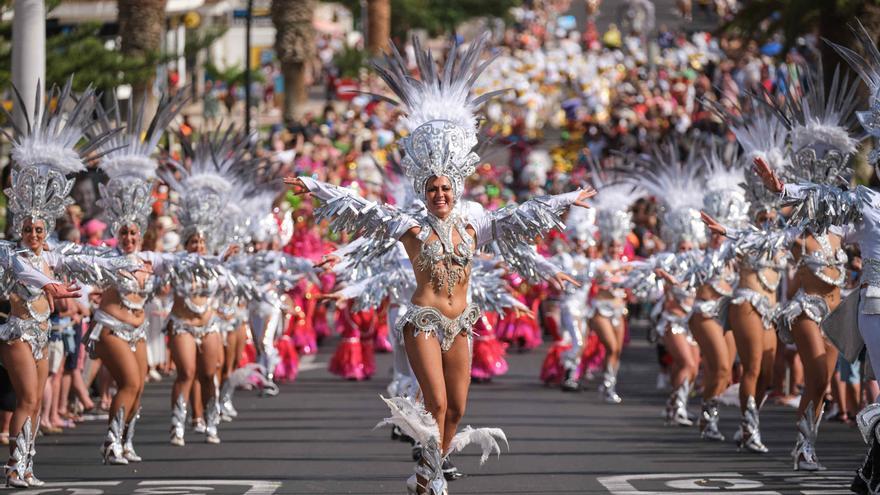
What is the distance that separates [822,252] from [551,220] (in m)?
2.72

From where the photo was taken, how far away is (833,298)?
473 inches

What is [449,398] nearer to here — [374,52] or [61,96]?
[61,96]

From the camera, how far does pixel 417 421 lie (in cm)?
948

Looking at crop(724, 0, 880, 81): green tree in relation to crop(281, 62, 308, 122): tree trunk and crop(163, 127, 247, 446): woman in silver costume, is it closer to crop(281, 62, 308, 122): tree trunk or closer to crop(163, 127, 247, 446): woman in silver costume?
crop(163, 127, 247, 446): woman in silver costume

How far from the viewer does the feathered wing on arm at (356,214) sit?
9.99 meters

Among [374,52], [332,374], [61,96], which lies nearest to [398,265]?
[61,96]

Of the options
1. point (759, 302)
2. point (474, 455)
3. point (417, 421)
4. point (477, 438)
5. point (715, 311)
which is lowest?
point (474, 455)

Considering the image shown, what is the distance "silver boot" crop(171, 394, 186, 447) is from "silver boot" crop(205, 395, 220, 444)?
0.87 ft

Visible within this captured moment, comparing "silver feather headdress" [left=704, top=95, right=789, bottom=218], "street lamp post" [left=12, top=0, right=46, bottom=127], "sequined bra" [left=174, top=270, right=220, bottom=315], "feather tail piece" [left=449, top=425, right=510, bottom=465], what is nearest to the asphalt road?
"feather tail piece" [left=449, top=425, right=510, bottom=465]

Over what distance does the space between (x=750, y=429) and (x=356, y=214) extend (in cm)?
467

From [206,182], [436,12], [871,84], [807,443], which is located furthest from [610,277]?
[436,12]

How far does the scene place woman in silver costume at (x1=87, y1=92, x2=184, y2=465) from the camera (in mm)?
12102

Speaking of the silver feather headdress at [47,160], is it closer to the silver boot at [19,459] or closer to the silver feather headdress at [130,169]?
the silver feather headdress at [130,169]

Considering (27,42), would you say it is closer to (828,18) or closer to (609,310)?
(609,310)
